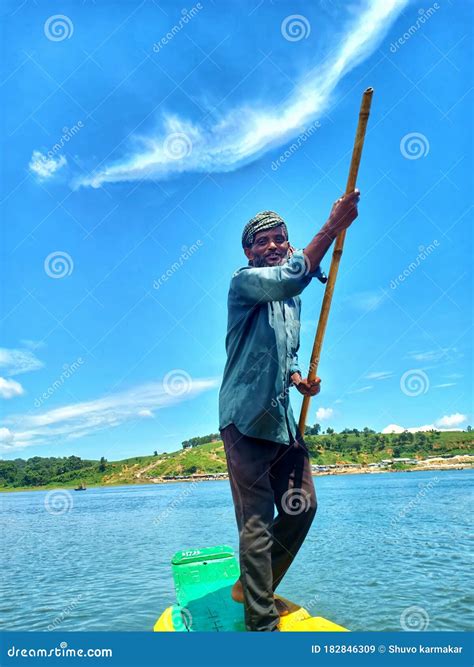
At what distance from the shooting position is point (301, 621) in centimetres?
306

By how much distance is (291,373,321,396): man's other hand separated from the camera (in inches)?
136

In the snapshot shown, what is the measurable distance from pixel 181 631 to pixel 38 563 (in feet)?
39.7

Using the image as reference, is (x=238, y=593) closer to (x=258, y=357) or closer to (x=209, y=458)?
(x=258, y=357)

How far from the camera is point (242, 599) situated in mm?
3383

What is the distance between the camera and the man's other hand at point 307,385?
344 cm

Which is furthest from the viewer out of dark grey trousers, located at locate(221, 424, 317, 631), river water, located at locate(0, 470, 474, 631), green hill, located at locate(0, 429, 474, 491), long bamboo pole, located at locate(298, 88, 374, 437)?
green hill, located at locate(0, 429, 474, 491)

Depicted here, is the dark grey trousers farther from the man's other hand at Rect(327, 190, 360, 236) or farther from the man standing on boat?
the man's other hand at Rect(327, 190, 360, 236)

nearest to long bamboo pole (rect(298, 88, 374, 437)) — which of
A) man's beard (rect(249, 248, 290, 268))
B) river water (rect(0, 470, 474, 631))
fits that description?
man's beard (rect(249, 248, 290, 268))

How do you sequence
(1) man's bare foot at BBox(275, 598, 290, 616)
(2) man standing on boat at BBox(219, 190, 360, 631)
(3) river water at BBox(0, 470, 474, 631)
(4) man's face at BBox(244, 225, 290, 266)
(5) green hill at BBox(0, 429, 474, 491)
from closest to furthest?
(2) man standing on boat at BBox(219, 190, 360, 631) → (1) man's bare foot at BBox(275, 598, 290, 616) → (4) man's face at BBox(244, 225, 290, 266) → (3) river water at BBox(0, 470, 474, 631) → (5) green hill at BBox(0, 429, 474, 491)

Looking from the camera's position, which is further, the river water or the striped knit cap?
the river water

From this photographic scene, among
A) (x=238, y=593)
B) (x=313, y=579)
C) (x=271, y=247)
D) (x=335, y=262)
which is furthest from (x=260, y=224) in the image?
(x=313, y=579)

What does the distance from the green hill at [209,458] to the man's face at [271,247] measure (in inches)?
4701

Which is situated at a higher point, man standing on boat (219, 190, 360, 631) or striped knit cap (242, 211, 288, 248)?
striped knit cap (242, 211, 288, 248)

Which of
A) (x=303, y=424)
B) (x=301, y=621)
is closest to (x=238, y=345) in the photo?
(x=303, y=424)
